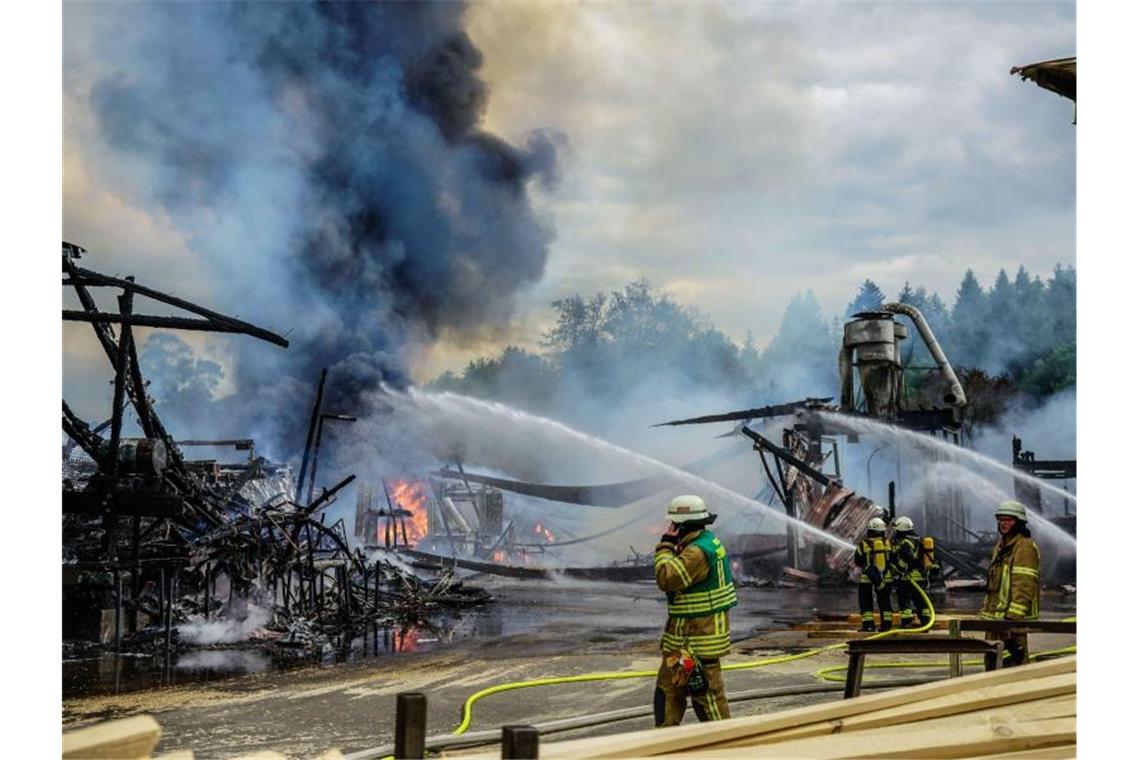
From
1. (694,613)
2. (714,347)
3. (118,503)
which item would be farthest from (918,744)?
(714,347)

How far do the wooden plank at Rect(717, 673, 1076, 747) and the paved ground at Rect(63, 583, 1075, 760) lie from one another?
11.4ft

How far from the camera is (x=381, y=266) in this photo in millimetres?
17469

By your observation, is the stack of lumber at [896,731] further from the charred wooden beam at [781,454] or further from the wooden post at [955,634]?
the charred wooden beam at [781,454]

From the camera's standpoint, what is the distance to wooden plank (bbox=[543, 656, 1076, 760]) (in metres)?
5.49

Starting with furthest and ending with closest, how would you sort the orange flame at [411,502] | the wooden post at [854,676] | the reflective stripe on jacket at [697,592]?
the orange flame at [411,502] < the wooden post at [854,676] < the reflective stripe on jacket at [697,592]

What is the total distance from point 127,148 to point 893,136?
33.0 ft

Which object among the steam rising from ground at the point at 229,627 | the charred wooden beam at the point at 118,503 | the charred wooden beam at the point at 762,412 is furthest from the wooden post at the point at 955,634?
the steam rising from ground at the point at 229,627

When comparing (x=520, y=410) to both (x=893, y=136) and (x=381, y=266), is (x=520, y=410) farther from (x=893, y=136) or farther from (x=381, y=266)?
(x=893, y=136)

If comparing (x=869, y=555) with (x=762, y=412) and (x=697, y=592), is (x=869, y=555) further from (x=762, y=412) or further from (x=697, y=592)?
(x=697, y=592)

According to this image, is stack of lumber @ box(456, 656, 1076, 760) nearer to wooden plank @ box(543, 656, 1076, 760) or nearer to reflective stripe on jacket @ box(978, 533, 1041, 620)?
wooden plank @ box(543, 656, 1076, 760)

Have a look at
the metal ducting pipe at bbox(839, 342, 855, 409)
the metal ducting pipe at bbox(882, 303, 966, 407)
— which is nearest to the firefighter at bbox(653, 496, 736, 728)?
the metal ducting pipe at bbox(882, 303, 966, 407)

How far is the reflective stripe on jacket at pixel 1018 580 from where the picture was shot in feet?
30.7

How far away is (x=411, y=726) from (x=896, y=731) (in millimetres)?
2471

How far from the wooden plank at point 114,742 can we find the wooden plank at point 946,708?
268 cm
